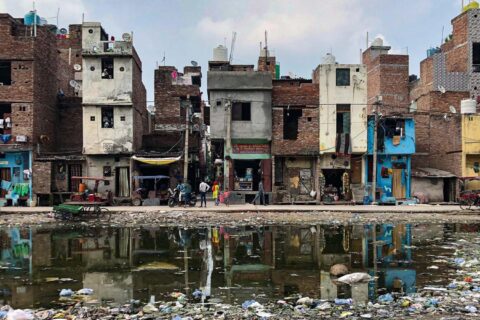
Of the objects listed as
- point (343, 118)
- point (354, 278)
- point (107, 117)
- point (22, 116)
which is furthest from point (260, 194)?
point (354, 278)

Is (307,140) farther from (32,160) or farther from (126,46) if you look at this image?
(32,160)

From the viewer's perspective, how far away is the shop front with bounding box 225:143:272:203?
31359 mm

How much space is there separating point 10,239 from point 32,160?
13.8 meters

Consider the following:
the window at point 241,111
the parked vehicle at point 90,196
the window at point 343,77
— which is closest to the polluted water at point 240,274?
the parked vehicle at point 90,196

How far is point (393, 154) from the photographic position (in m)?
32.5

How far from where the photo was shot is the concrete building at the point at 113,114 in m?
31.2

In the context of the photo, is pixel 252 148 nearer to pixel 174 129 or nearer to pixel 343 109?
pixel 343 109

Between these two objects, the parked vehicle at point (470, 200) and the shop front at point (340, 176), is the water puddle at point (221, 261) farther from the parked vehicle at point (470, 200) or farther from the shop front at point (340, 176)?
the shop front at point (340, 176)

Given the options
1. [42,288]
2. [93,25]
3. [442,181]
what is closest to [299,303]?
[42,288]

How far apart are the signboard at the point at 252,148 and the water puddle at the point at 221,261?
38.8 feet

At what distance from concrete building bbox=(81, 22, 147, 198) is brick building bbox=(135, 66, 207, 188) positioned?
A: 1.54 m

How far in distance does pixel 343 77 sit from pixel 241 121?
7753 millimetres

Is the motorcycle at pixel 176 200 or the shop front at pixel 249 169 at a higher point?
the shop front at pixel 249 169

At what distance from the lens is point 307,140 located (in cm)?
3180
